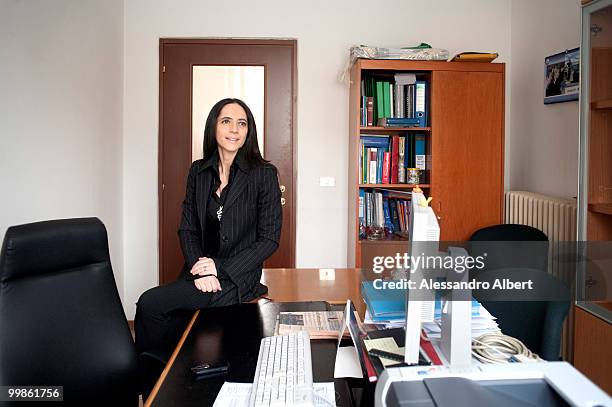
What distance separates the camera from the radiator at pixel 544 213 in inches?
Result: 121

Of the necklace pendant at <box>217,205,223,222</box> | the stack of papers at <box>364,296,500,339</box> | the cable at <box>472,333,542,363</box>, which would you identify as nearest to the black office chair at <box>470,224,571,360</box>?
the stack of papers at <box>364,296,500,339</box>

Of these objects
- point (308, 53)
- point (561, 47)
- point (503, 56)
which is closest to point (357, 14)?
point (308, 53)

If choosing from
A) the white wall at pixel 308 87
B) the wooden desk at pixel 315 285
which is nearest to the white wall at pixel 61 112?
the white wall at pixel 308 87

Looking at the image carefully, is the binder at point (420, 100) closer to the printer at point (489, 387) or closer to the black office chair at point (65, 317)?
the black office chair at point (65, 317)

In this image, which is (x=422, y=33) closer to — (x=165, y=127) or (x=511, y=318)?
(x=165, y=127)

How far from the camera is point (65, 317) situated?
5.43 ft

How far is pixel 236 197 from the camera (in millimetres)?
2289

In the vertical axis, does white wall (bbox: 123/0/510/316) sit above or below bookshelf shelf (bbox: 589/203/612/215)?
above

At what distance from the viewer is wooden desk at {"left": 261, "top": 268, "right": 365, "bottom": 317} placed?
2172 millimetres

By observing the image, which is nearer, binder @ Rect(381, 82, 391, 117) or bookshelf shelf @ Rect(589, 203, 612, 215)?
bookshelf shelf @ Rect(589, 203, 612, 215)

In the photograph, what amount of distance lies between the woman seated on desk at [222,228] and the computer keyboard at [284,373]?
56 cm

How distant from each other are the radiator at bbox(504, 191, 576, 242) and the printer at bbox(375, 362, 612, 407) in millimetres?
2275

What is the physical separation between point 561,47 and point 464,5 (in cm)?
102

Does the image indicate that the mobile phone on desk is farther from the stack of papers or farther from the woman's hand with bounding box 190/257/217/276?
the woman's hand with bounding box 190/257/217/276
